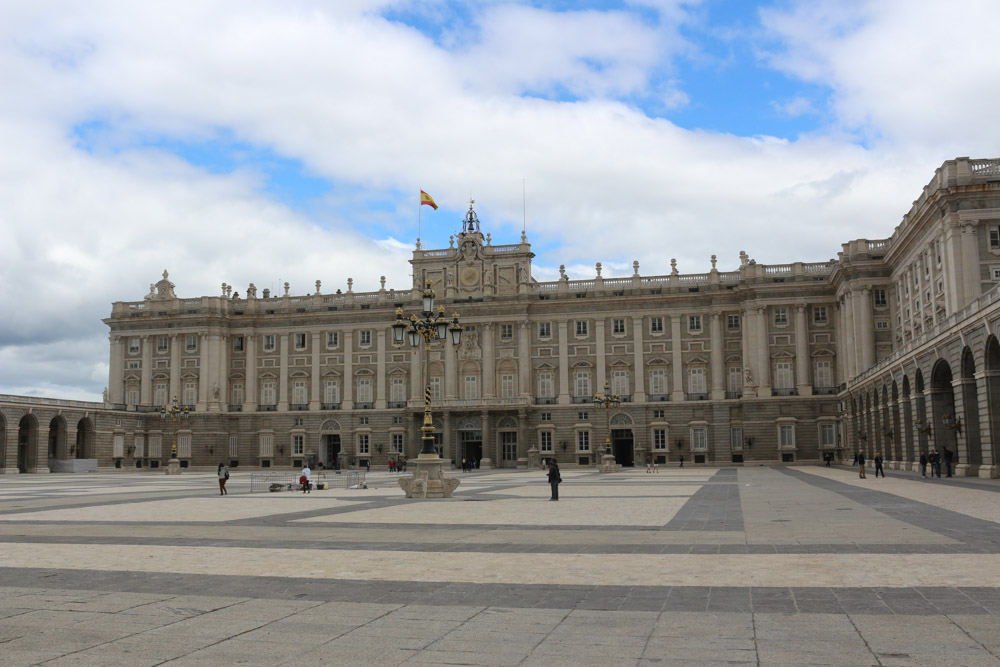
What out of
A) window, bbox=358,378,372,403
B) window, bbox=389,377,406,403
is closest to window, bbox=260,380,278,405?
window, bbox=358,378,372,403

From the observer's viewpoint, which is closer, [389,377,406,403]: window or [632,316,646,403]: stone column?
[632,316,646,403]: stone column

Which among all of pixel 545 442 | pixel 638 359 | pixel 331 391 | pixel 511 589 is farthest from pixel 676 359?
pixel 511 589

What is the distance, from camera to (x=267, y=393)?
3435 inches

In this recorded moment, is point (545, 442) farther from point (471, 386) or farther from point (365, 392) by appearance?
point (365, 392)

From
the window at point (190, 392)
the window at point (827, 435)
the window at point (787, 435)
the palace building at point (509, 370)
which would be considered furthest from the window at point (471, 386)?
the window at point (827, 435)

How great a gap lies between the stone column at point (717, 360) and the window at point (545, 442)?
1462 cm

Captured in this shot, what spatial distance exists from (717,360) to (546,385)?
49.6ft

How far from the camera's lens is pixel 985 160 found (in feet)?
171

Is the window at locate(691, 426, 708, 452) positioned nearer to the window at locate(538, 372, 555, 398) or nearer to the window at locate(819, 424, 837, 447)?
the window at locate(819, 424, 837, 447)

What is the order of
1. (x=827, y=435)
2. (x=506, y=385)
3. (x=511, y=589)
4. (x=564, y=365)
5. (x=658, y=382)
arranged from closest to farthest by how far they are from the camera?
(x=511, y=589)
(x=827, y=435)
(x=658, y=382)
(x=564, y=365)
(x=506, y=385)

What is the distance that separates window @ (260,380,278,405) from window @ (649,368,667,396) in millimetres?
35771

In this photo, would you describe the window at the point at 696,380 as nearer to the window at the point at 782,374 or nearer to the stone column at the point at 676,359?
the stone column at the point at 676,359

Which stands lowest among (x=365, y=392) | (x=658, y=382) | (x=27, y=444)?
(x=27, y=444)

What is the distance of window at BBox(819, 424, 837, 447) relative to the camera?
243ft
